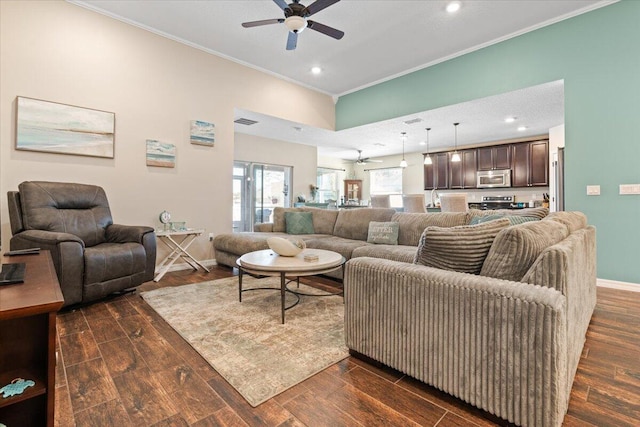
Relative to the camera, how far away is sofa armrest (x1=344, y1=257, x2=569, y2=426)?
114 centimetres

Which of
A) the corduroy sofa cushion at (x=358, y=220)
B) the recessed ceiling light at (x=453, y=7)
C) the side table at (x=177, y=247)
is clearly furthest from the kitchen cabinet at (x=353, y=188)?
the recessed ceiling light at (x=453, y=7)

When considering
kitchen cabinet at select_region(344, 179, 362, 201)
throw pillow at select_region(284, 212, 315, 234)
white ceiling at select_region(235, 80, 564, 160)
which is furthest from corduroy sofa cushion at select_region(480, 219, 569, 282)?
kitchen cabinet at select_region(344, 179, 362, 201)

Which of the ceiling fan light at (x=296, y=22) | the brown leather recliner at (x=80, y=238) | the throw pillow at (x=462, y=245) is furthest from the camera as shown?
the ceiling fan light at (x=296, y=22)

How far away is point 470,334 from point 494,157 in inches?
288

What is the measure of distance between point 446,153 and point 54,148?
8.04 meters

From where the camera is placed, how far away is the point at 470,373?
1.33m

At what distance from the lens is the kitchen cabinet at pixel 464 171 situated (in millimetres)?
7668

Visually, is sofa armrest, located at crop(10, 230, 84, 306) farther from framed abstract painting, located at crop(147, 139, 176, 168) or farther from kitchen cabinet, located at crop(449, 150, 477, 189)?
kitchen cabinet, located at crop(449, 150, 477, 189)

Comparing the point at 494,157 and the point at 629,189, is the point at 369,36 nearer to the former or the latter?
the point at 629,189

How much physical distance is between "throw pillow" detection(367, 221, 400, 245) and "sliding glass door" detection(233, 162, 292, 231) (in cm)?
338

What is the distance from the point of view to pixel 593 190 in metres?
3.53

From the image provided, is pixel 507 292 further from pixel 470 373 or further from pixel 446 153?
pixel 446 153

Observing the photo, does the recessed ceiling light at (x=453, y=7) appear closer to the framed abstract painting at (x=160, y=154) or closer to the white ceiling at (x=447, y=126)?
the white ceiling at (x=447, y=126)

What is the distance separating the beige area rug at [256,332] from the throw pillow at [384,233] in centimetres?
109
